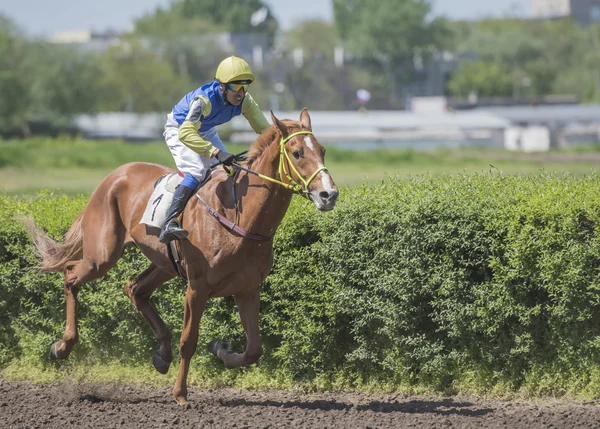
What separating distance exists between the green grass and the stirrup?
2825 cm

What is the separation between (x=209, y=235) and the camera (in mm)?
7082

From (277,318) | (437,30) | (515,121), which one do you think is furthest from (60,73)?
(277,318)

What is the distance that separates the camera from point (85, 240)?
27.1 feet

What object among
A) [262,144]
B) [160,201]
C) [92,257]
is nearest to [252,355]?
[160,201]

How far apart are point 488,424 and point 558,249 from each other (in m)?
1.53

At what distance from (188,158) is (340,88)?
110 metres

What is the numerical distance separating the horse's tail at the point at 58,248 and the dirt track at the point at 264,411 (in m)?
1.11

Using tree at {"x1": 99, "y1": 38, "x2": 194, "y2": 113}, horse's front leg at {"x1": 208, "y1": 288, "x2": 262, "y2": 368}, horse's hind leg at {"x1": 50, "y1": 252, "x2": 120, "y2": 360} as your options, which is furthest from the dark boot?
tree at {"x1": 99, "y1": 38, "x2": 194, "y2": 113}

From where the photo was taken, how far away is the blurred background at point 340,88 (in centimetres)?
4597

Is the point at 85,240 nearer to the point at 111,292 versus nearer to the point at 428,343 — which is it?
the point at 111,292

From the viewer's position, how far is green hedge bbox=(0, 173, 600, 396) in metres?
7.19

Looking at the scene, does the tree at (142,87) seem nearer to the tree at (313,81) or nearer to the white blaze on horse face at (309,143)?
the tree at (313,81)

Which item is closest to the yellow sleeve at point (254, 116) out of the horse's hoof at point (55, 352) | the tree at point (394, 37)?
the horse's hoof at point (55, 352)

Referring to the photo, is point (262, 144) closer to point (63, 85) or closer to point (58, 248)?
point (58, 248)
